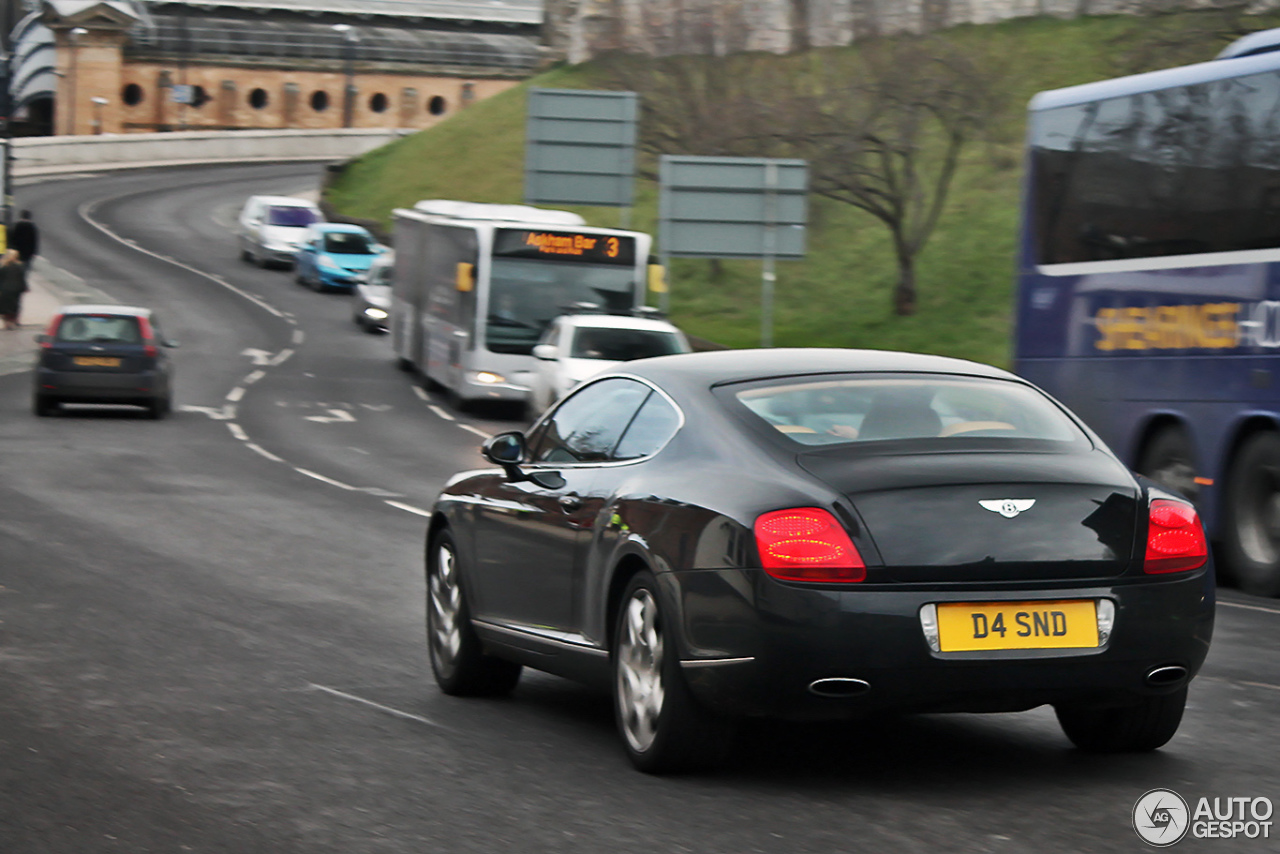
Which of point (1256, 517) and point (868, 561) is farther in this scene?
point (1256, 517)

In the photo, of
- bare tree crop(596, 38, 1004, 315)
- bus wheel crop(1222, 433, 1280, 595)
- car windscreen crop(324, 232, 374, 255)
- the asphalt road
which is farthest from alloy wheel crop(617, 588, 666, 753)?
car windscreen crop(324, 232, 374, 255)

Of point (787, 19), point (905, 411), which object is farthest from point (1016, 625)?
point (787, 19)

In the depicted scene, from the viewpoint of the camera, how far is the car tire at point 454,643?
27.2 ft

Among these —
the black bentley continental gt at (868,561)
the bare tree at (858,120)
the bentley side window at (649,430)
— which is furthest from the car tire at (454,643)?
the bare tree at (858,120)

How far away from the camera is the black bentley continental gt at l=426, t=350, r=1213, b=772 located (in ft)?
19.9

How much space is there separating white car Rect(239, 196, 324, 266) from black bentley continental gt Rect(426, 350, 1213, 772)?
50180 millimetres

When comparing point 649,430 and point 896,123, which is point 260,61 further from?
point 649,430

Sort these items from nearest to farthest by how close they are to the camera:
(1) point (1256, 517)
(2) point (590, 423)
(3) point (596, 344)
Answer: (2) point (590, 423) < (1) point (1256, 517) < (3) point (596, 344)

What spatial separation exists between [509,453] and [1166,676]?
107 inches

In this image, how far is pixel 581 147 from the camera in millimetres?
42500

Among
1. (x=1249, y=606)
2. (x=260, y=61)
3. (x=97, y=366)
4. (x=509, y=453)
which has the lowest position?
(x=97, y=366)

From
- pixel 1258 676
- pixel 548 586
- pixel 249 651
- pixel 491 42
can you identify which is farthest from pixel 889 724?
pixel 491 42

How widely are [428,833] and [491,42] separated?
13530 cm

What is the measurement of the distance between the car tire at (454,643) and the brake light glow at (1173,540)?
2.94 m
